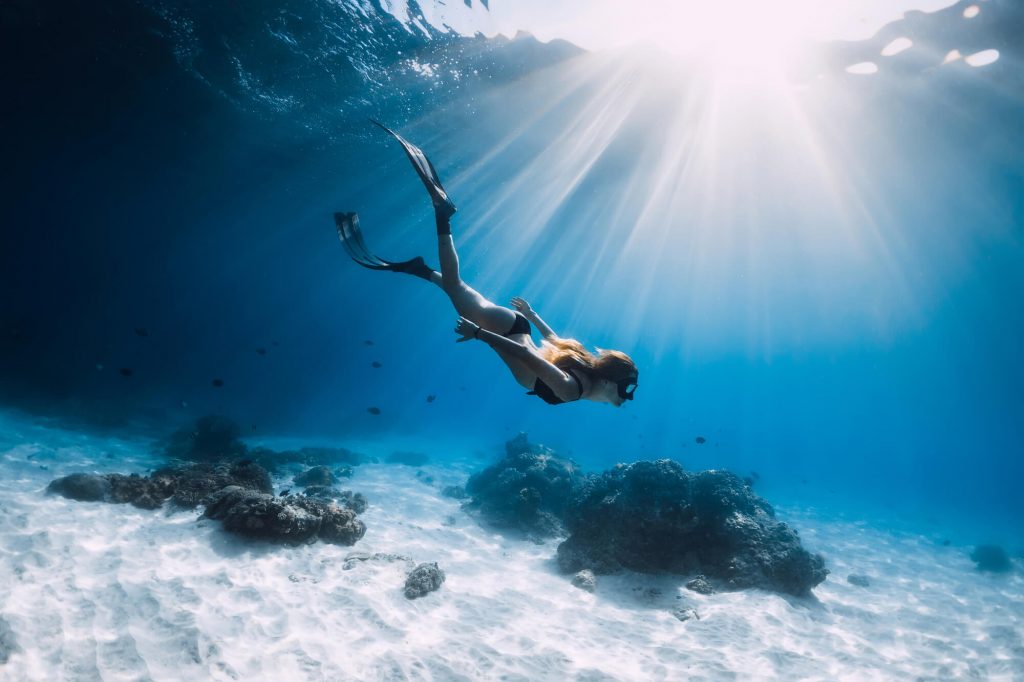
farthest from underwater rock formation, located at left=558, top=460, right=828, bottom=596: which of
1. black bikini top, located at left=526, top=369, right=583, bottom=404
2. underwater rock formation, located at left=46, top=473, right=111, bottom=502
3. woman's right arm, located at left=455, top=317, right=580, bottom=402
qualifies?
underwater rock formation, located at left=46, top=473, right=111, bottom=502

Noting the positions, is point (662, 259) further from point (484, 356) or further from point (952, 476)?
point (952, 476)

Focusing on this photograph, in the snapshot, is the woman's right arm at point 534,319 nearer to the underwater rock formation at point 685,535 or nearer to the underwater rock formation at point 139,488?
the underwater rock formation at point 685,535

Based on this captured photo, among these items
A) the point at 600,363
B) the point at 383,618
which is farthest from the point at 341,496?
the point at 600,363

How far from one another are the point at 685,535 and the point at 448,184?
22.2 m

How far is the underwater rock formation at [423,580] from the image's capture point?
6559 millimetres

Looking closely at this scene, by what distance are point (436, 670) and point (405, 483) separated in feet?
43.8

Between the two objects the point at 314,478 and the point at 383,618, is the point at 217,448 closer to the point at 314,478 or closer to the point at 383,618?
the point at 314,478

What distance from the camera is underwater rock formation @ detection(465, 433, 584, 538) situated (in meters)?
12.0

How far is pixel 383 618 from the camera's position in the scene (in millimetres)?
5777

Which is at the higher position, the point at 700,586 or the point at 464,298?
the point at 464,298

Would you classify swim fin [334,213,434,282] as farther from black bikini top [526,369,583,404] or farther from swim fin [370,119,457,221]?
black bikini top [526,369,583,404]

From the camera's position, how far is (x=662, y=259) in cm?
3969

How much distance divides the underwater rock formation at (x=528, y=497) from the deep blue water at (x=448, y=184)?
1165 centimetres

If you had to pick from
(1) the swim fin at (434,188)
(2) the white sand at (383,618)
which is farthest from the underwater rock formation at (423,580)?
Result: (1) the swim fin at (434,188)
